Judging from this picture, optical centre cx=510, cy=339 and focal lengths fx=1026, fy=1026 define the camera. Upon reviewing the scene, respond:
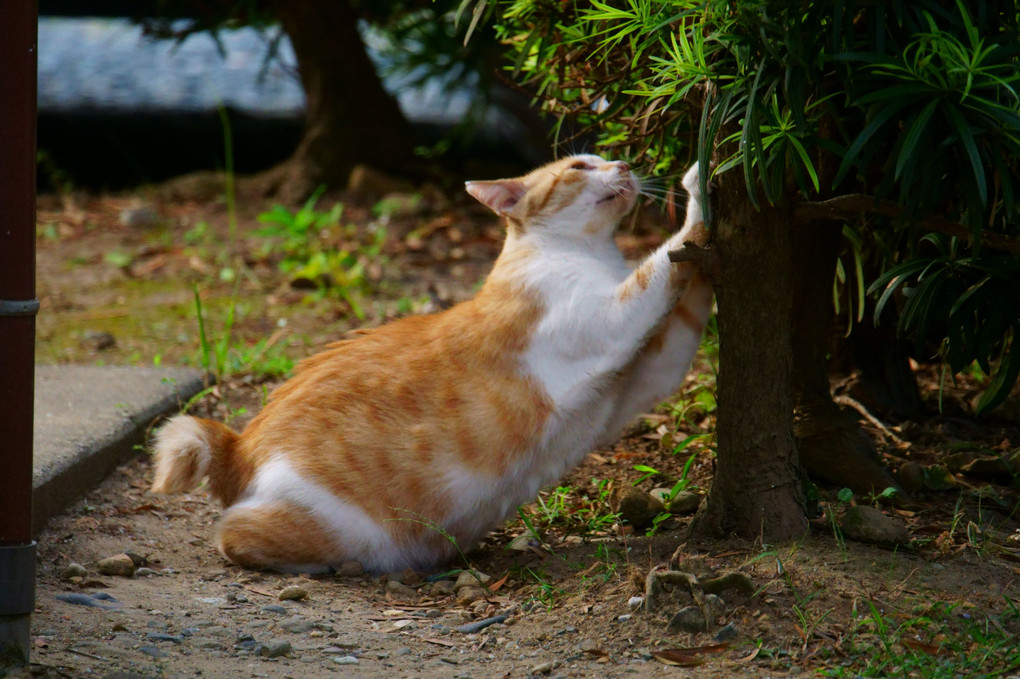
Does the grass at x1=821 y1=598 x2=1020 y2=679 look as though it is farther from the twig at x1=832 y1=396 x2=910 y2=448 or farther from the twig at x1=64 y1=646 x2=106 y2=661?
the twig at x1=64 y1=646 x2=106 y2=661

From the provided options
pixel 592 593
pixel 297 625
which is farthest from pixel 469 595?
pixel 297 625

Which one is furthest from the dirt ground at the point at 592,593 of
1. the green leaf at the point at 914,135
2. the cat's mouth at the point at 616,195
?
the green leaf at the point at 914,135

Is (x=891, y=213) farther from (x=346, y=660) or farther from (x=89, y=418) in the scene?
(x=89, y=418)

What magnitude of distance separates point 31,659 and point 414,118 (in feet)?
18.4

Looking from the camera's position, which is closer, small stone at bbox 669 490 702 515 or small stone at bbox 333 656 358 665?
small stone at bbox 333 656 358 665

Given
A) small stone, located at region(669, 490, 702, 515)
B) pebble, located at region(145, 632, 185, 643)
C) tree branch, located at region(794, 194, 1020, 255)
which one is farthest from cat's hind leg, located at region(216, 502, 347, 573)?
tree branch, located at region(794, 194, 1020, 255)

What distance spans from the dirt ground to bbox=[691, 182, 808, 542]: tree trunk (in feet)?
0.28

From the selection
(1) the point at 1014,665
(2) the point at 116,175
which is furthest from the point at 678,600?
(2) the point at 116,175

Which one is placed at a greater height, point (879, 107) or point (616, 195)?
point (879, 107)

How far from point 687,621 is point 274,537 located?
1.04 m

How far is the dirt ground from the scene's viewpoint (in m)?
1.92

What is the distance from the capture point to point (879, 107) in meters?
1.87

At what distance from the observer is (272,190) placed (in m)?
6.43

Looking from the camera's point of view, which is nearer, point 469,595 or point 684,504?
point 469,595
